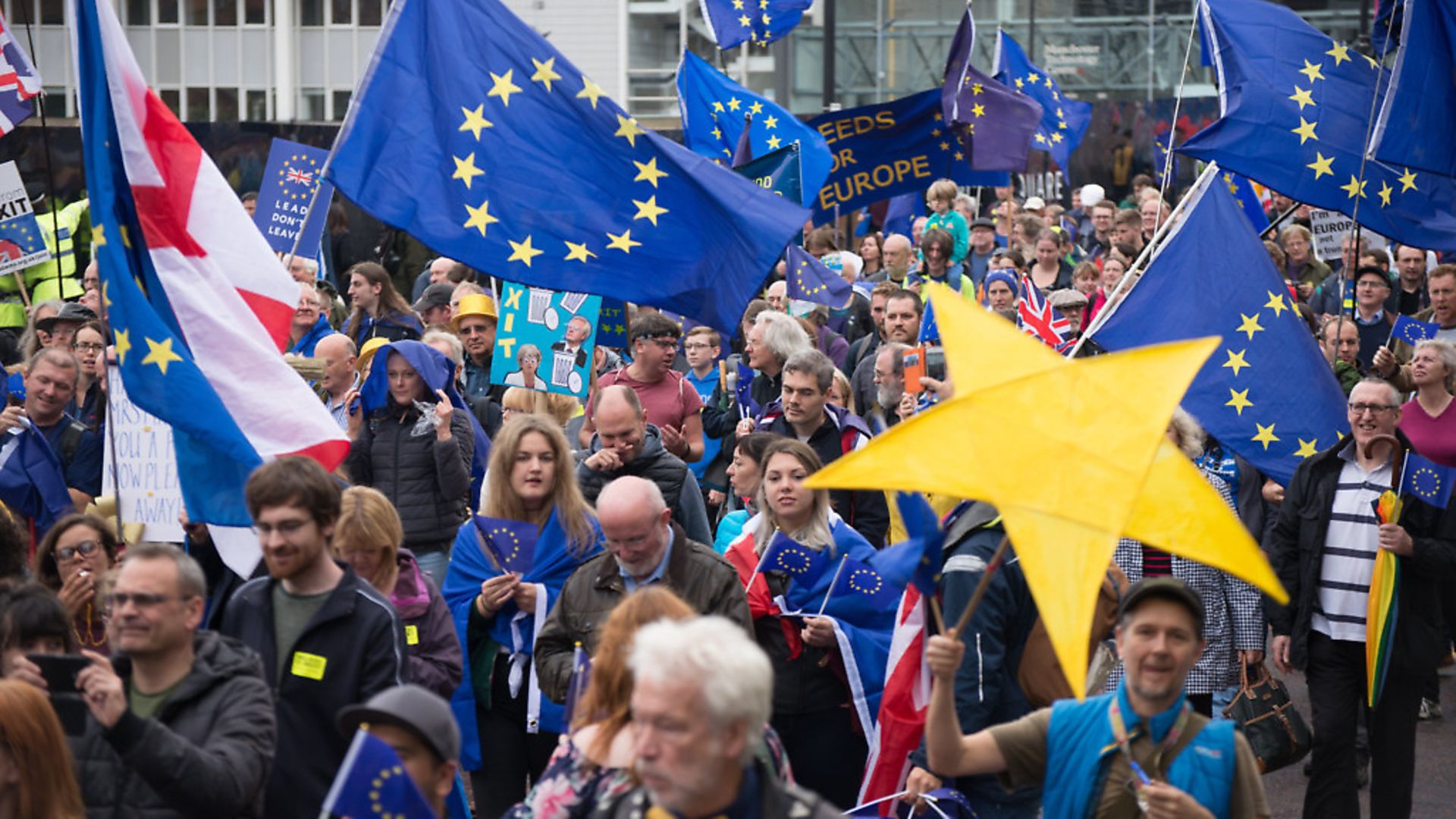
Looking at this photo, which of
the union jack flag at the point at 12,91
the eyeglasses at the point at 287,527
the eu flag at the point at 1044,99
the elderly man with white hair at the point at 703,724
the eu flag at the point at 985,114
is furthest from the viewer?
the eu flag at the point at 1044,99

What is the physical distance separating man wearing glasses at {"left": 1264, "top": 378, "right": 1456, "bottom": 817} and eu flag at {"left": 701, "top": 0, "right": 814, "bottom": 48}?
369 inches

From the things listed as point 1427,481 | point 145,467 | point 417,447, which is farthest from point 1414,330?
point 145,467

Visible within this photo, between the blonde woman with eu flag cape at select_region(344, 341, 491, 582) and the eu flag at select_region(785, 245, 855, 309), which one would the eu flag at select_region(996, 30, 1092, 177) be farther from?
the blonde woman with eu flag cape at select_region(344, 341, 491, 582)

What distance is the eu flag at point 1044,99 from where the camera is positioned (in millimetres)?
18172

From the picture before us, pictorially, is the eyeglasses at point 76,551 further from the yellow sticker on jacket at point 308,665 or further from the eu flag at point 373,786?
the eu flag at point 373,786

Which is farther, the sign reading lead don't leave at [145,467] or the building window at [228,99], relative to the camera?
the building window at [228,99]

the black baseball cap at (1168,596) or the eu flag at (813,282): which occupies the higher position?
the black baseball cap at (1168,596)

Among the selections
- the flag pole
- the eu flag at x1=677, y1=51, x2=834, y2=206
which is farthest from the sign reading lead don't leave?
the eu flag at x1=677, y1=51, x2=834, y2=206

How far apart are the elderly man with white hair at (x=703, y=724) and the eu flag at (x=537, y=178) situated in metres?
4.03

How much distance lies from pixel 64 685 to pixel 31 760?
0.19 meters

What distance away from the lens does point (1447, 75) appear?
30.9ft

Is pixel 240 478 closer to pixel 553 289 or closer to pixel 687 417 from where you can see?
pixel 553 289

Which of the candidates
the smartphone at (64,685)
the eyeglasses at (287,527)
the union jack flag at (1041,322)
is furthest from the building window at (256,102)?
the smartphone at (64,685)

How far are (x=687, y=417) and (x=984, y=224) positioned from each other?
776cm
